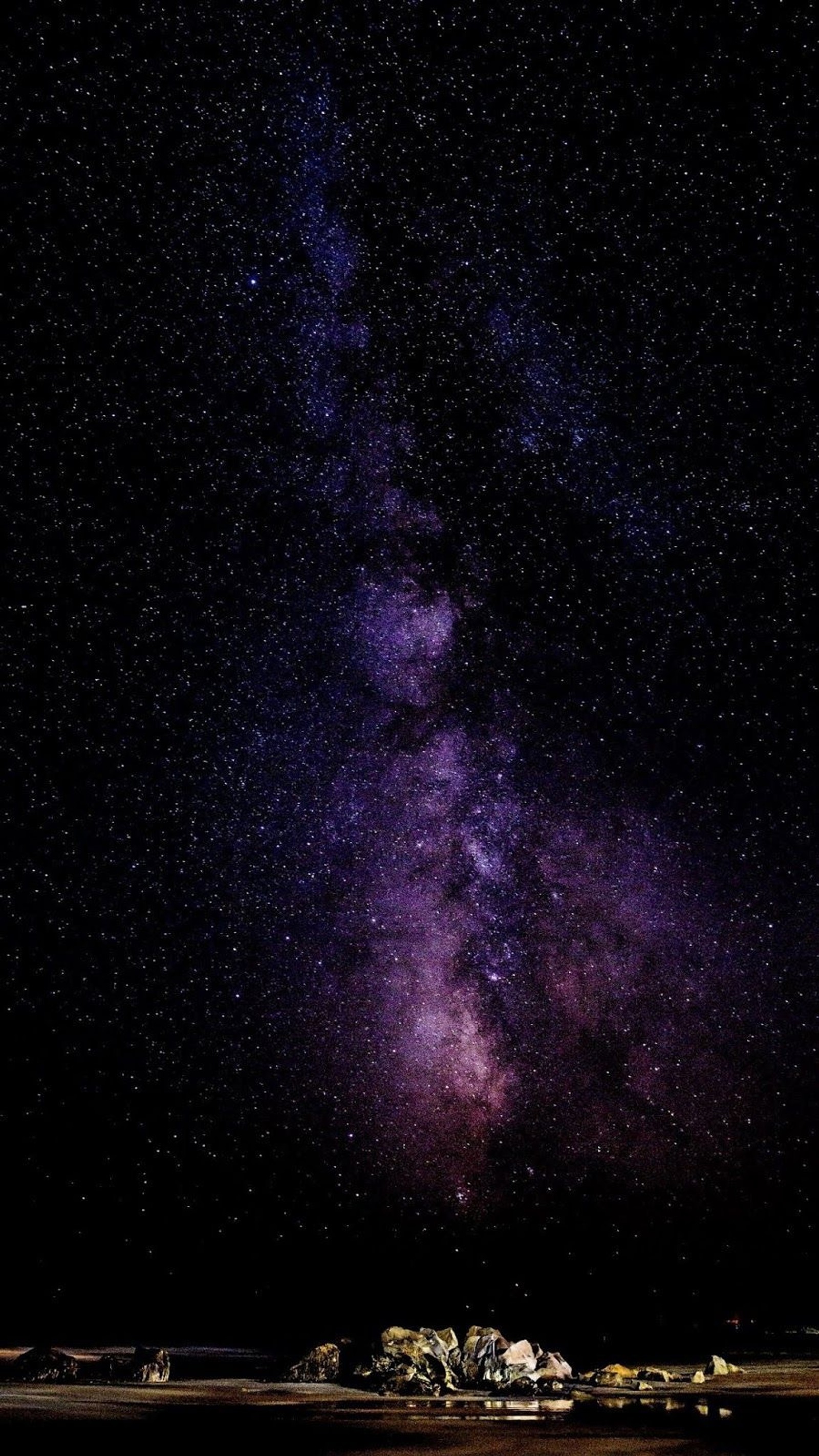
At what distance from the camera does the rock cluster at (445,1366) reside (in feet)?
39.7

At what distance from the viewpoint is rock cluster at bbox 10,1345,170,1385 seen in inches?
488

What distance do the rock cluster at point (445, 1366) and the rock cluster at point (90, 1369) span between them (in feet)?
5.55

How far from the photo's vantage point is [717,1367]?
1413cm

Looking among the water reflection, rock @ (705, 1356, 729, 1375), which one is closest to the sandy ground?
the water reflection

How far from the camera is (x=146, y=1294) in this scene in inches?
838

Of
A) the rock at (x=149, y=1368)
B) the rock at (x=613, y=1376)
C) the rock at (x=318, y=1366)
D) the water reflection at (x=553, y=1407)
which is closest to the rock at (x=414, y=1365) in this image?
the rock at (x=318, y=1366)

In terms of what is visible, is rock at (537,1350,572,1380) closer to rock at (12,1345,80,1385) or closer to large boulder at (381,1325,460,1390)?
large boulder at (381,1325,460,1390)

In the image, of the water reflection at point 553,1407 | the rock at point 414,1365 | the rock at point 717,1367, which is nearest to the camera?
the water reflection at point 553,1407

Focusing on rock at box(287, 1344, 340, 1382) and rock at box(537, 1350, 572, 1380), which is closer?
rock at box(537, 1350, 572, 1380)

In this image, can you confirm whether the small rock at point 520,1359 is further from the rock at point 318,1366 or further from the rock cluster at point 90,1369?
the rock cluster at point 90,1369

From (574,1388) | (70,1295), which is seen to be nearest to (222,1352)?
(70,1295)

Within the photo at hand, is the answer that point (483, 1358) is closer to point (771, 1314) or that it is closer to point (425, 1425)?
point (425, 1425)

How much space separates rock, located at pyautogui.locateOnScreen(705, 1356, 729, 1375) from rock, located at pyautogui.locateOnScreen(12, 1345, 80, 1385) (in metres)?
8.20

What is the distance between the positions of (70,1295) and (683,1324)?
41.5 feet
